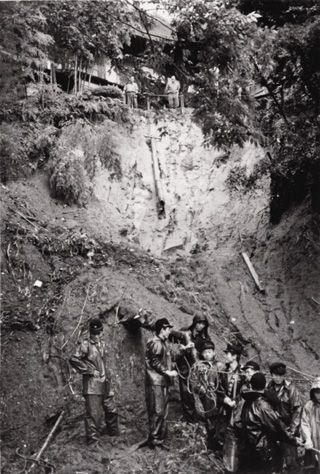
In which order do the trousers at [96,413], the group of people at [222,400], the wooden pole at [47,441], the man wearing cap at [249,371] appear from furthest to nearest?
the trousers at [96,413] < the man wearing cap at [249,371] < the wooden pole at [47,441] < the group of people at [222,400]

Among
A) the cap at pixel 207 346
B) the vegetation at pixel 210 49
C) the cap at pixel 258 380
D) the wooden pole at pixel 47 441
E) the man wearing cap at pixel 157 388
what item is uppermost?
the vegetation at pixel 210 49

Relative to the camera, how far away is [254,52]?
34.1 ft

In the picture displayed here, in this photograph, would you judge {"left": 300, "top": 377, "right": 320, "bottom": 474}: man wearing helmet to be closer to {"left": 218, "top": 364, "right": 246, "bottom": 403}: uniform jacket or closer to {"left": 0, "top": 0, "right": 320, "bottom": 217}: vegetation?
{"left": 218, "top": 364, "right": 246, "bottom": 403}: uniform jacket

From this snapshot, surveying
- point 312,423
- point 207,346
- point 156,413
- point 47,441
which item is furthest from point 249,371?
point 47,441

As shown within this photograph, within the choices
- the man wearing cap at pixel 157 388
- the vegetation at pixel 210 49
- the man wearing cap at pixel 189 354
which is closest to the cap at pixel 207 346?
the man wearing cap at pixel 189 354

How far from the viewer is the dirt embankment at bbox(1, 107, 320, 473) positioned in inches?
344

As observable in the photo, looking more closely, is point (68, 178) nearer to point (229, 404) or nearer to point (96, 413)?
point (96, 413)

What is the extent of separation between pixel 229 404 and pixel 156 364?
131cm

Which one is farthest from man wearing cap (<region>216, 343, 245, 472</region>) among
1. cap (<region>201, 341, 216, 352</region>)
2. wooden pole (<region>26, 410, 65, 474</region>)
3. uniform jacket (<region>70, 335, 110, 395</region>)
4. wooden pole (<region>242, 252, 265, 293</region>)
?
wooden pole (<region>242, 252, 265, 293</region>)

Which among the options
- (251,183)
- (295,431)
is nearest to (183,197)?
(251,183)

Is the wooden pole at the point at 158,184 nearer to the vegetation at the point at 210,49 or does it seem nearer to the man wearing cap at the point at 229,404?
the vegetation at the point at 210,49

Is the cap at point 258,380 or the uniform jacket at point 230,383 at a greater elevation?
the cap at point 258,380

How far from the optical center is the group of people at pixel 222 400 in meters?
7.39

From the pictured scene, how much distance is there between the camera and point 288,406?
7.50 metres
